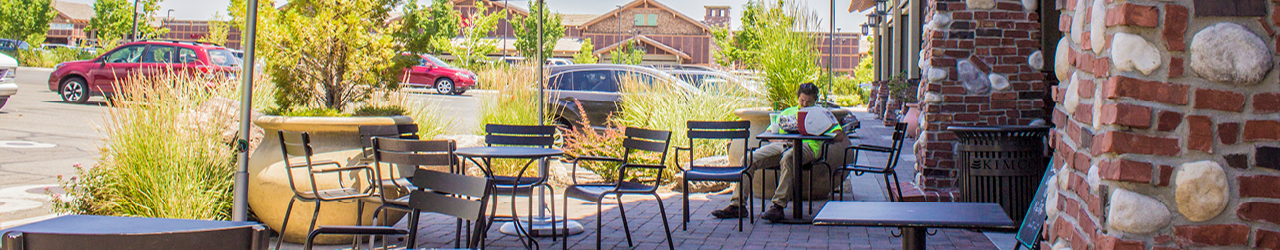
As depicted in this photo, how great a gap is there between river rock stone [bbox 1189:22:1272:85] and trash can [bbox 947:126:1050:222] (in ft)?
8.49

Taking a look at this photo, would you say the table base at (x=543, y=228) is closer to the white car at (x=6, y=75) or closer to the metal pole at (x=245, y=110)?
the metal pole at (x=245, y=110)

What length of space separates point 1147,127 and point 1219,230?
0.84 ft

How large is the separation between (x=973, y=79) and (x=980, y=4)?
0.45 m

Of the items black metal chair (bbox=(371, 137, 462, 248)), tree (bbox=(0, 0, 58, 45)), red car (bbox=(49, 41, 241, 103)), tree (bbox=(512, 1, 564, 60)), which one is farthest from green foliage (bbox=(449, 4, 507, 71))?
black metal chair (bbox=(371, 137, 462, 248))

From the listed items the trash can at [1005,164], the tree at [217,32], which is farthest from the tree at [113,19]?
the trash can at [1005,164]

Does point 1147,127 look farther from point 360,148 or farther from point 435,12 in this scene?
point 435,12

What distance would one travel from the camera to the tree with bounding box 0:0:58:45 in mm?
33781

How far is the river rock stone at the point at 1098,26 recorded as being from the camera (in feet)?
6.09

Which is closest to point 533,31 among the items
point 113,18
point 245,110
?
point 113,18

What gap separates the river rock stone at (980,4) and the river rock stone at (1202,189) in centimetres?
379

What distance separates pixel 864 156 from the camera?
9.57 metres

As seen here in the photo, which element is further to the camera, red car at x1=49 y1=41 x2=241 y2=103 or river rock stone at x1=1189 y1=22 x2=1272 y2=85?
red car at x1=49 y1=41 x2=241 y2=103

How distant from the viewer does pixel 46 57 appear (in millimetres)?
29422

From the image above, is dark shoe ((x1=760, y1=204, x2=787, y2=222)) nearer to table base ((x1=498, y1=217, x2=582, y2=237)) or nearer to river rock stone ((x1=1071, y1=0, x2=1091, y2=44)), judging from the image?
table base ((x1=498, y1=217, x2=582, y2=237))
